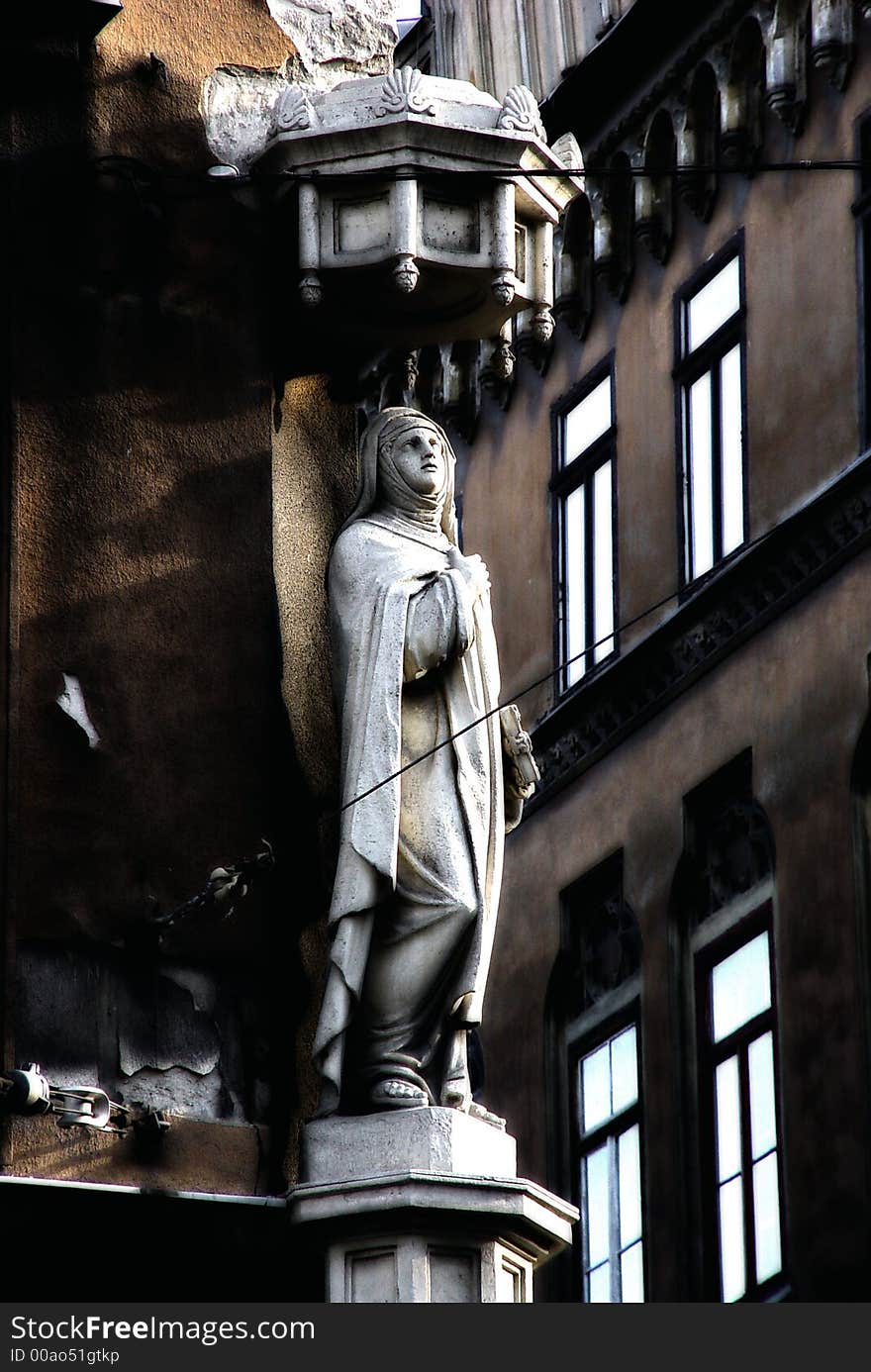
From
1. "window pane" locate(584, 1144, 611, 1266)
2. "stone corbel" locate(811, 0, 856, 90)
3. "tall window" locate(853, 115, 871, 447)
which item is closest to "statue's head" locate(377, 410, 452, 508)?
"tall window" locate(853, 115, 871, 447)

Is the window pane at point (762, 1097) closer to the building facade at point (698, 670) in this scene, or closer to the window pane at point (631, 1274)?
the building facade at point (698, 670)

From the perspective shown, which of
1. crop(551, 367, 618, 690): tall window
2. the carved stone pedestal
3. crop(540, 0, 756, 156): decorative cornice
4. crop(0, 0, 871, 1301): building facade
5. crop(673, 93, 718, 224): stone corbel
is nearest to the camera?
the carved stone pedestal

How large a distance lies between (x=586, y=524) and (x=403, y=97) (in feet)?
56.7

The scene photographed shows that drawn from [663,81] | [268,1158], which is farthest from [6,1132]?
[663,81]

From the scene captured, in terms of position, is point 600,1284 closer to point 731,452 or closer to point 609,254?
point 731,452

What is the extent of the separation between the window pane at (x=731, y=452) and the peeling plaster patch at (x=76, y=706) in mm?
15358

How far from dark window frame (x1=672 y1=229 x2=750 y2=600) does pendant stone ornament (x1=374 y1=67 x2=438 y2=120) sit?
14.5 meters

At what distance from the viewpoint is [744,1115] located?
2761 centimetres

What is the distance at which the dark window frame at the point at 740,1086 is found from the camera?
26828 mm

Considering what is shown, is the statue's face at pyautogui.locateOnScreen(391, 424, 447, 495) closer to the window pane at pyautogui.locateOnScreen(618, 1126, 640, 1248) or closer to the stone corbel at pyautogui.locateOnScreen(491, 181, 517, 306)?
the stone corbel at pyautogui.locateOnScreen(491, 181, 517, 306)

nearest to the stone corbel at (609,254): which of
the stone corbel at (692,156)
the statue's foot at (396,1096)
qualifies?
the stone corbel at (692,156)

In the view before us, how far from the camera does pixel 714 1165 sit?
27.9 metres

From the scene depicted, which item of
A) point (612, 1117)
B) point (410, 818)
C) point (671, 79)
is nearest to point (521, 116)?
point (410, 818)

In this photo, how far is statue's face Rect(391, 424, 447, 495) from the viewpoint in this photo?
14.4 m
